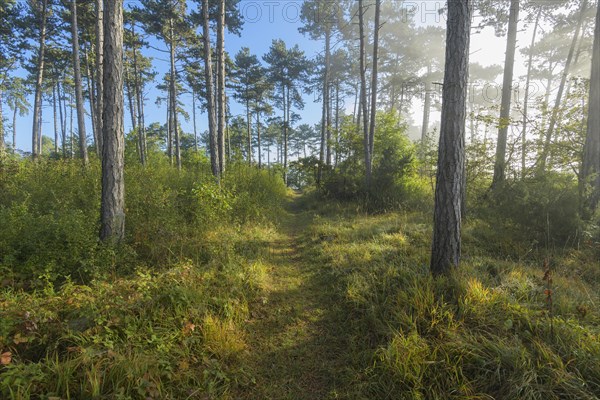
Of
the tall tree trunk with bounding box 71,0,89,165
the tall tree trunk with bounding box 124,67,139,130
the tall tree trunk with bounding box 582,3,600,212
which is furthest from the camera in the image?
the tall tree trunk with bounding box 124,67,139,130

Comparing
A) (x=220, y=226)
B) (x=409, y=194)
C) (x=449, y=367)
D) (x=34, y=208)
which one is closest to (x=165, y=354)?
(x=449, y=367)

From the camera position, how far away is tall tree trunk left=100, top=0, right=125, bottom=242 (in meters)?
4.45

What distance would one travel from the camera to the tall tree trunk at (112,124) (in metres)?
4.45

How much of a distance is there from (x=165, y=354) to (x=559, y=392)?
11.3 feet

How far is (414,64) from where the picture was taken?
22031 millimetres

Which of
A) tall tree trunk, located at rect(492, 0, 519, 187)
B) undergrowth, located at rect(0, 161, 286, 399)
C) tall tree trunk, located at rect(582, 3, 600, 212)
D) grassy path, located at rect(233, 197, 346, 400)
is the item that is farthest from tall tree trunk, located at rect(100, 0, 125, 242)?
tall tree trunk, located at rect(492, 0, 519, 187)

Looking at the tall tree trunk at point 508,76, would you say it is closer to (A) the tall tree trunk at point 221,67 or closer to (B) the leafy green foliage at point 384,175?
(B) the leafy green foliage at point 384,175

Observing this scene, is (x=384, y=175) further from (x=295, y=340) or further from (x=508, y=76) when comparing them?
(x=295, y=340)

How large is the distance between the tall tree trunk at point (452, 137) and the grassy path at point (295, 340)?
6.14 feet

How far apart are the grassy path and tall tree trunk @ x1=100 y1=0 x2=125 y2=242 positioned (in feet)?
9.83

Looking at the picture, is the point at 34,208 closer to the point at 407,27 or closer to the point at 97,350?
the point at 97,350

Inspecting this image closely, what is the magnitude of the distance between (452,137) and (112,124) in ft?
18.2

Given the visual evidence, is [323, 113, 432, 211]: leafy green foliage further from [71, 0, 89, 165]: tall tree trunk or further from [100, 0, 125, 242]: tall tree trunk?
[71, 0, 89, 165]: tall tree trunk

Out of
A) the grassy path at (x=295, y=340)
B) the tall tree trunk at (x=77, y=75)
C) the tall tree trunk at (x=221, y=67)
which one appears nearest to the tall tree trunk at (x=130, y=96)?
the tall tree trunk at (x=77, y=75)
